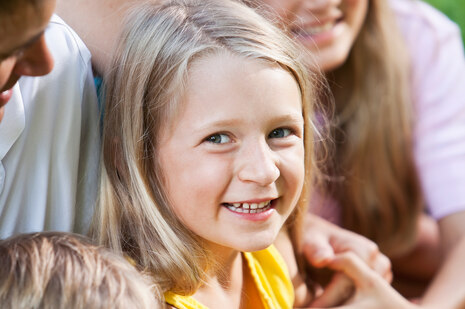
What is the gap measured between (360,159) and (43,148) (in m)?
1.05

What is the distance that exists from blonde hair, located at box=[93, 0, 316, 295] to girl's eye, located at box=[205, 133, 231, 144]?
76mm

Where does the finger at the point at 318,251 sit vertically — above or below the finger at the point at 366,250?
above

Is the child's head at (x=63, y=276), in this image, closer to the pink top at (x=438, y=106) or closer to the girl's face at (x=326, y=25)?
the girl's face at (x=326, y=25)

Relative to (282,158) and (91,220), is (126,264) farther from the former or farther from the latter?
(282,158)

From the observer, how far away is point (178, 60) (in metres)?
1.33

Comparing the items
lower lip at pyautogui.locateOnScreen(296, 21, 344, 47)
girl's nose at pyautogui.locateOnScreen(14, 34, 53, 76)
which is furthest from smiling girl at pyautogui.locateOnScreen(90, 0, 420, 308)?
lower lip at pyautogui.locateOnScreen(296, 21, 344, 47)

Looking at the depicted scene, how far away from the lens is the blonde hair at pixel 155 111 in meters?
1.34

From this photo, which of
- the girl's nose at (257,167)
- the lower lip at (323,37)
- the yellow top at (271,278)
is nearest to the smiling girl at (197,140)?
the girl's nose at (257,167)

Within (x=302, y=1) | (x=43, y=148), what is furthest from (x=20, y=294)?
(x=302, y=1)

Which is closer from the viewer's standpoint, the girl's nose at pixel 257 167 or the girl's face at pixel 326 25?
the girl's nose at pixel 257 167

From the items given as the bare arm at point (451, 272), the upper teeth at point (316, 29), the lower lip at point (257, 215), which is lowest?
the bare arm at point (451, 272)

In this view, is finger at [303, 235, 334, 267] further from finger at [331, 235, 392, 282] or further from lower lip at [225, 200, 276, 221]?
lower lip at [225, 200, 276, 221]

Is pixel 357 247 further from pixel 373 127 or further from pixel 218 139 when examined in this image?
pixel 218 139

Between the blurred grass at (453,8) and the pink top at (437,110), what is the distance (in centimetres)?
78
